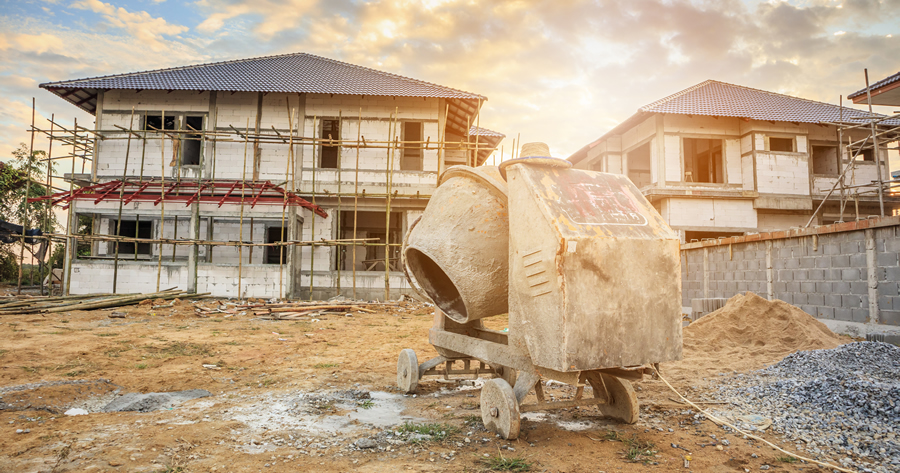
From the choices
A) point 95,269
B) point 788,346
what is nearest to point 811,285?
point 788,346

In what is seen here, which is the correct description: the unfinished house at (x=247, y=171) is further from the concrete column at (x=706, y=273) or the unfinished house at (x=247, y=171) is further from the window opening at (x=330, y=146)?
the concrete column at (x=706, y=273)

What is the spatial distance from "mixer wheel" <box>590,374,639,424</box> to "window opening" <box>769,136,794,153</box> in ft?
57.5

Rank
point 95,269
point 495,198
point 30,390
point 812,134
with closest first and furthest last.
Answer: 1. point 495,198
2. point 30,390
3. point 95,269
4. point 812,134

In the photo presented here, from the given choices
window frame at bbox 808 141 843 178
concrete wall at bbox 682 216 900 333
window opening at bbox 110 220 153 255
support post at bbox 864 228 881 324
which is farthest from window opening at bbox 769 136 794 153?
window opening at bbox 110 220 153 255

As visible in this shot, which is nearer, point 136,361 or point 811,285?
point 136,361

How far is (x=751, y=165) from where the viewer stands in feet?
55.1

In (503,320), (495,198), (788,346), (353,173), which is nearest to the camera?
(495,198)

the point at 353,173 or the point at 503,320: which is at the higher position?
the point at 353,173

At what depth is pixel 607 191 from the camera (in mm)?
3557

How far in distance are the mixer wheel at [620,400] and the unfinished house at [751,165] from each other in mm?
14134

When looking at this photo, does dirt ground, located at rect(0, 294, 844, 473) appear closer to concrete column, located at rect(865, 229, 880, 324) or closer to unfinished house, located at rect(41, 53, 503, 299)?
concrete column, located at rect(865, 229, 880, 324)

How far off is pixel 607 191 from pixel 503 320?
8914mm

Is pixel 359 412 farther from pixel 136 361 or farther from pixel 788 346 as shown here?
pixel 788 346

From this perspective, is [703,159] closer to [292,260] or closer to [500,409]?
[292,260]
